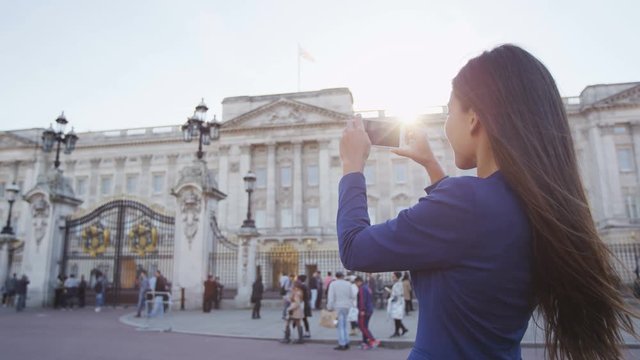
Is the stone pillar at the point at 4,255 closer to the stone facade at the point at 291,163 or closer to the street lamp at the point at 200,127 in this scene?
the street lamp at the point at 200,127

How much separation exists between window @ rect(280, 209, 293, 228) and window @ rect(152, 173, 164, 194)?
46.6ft

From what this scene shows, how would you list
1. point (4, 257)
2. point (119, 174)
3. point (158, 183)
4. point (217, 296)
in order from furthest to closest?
point (119, 174) < point (158, 183) < point (4, 257) < point (217, 296)

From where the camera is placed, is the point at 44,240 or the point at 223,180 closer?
the point at 44,240

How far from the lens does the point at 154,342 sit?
9898mm

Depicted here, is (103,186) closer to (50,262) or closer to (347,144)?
(50,262)

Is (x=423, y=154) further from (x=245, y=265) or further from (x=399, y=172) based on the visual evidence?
(x=399, y=172)

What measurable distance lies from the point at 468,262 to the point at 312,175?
43.7m

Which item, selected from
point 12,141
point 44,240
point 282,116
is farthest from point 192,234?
point 12,141

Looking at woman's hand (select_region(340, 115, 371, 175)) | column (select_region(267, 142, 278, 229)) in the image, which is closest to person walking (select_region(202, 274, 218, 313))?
woman's hand (select_region(340, 115, 371, 175))

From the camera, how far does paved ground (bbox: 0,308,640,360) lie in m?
8.34

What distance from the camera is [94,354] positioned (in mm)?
8281

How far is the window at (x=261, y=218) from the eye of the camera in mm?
43812

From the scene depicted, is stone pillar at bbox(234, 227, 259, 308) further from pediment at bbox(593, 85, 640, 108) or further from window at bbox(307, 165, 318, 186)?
pediment at bbox(593, 85, 640, 108)

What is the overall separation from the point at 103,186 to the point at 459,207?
5496cm
